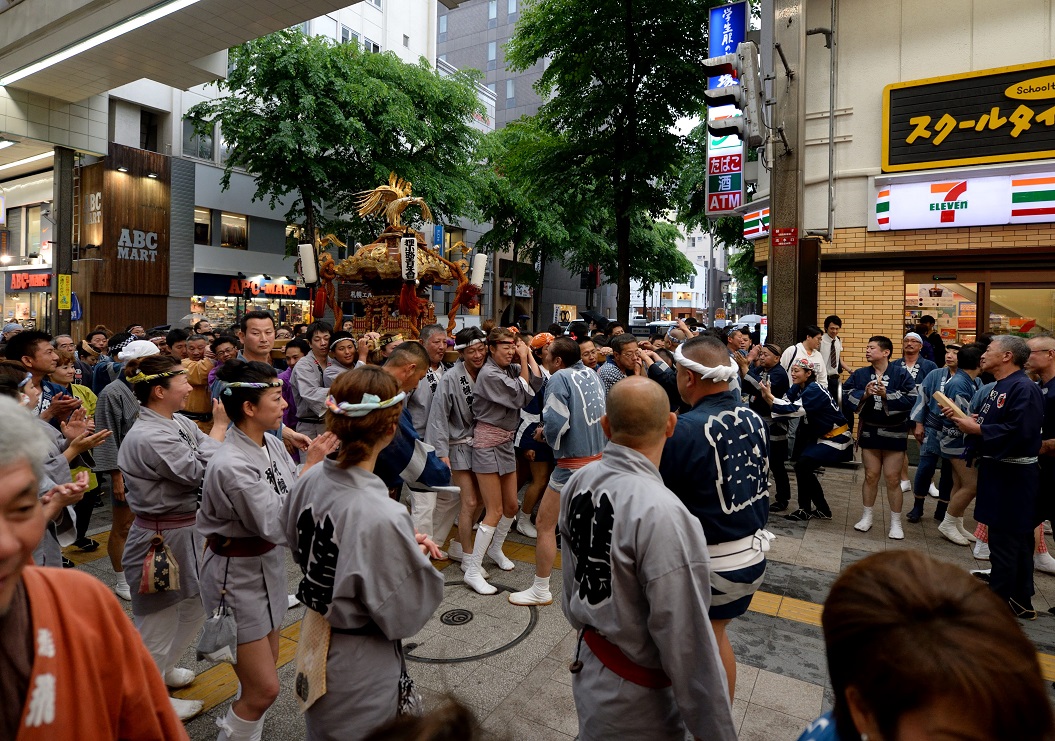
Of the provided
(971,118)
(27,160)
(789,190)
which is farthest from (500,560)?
(27,160)

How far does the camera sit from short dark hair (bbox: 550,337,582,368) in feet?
18.8

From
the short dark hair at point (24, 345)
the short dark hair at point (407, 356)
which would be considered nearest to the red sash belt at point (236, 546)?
the short dark hair at point (407, 356)

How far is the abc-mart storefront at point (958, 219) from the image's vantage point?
991 centimetres

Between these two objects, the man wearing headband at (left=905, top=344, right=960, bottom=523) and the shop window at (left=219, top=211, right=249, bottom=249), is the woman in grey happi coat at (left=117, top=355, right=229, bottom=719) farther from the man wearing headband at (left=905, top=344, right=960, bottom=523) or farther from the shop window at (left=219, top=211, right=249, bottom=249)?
the shop window at (left=219, top=211, right=249, bottom=249)

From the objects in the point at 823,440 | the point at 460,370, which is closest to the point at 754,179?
the point at 823,440

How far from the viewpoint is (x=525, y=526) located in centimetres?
695

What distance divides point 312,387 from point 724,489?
493 centimetres

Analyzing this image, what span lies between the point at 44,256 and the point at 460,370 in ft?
79.2

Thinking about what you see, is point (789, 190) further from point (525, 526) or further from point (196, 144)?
point (196, 144)

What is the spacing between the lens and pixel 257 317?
233 inches

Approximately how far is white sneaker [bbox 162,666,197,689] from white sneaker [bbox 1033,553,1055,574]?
23.6 ft

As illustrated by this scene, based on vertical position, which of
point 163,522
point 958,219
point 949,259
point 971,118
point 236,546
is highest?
point 971,118

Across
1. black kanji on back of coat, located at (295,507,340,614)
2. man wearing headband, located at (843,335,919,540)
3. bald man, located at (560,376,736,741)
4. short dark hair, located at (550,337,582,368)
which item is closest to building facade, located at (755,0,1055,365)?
man wearing headband, located at (843,335,919,540)

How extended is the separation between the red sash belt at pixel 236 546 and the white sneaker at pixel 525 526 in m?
4.14
